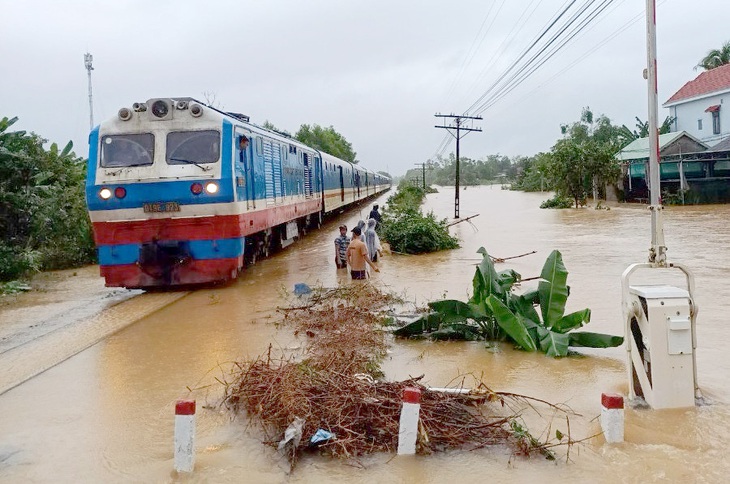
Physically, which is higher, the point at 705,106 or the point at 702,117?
the point at 705,106

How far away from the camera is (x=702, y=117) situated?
128 feet

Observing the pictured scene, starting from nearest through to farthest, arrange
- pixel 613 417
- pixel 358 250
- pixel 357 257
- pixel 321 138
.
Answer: pixel 613 417 < pixel 358 250 < pixel 357 257 < pixel 321 138

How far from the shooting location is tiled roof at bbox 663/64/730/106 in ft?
122

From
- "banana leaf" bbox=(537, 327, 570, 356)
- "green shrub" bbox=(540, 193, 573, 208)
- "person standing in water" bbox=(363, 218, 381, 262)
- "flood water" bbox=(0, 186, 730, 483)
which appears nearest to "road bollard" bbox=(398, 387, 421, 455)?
"flood water" bbox=(0, 186, 730, 483)

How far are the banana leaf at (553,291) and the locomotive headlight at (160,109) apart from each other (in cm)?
710

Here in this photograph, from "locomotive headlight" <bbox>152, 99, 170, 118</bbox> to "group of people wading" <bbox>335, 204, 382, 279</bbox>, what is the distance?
381 centimetres

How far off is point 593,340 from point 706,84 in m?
38.7

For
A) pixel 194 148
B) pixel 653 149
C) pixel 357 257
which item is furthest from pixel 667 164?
pixel 653 149

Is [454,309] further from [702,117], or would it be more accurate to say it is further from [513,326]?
[702,117]

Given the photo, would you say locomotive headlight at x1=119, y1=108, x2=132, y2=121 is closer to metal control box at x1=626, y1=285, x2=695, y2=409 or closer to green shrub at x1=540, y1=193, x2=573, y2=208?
metal control box at x1=626, y1=285, x2=695, y2=409

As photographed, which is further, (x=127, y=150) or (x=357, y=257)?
(x=357, y=257)

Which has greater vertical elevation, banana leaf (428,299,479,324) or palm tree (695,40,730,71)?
palm tree (695,40,730,71)

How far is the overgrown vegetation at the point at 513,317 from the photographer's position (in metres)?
6.72

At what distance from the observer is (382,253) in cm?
1661
